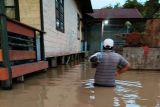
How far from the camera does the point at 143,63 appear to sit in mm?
9828

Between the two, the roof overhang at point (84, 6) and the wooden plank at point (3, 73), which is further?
the roof overhang at point (84, 6)

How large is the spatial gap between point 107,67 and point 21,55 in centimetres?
195

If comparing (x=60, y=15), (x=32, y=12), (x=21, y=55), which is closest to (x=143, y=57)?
(x=32, y=12)

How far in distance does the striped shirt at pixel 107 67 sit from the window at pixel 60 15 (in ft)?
18.5

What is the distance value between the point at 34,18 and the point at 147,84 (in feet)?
13.6

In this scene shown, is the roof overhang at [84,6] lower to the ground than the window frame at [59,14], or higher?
higher

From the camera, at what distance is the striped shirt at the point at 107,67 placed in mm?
5809

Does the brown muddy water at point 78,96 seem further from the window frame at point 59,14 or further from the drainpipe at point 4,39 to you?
the window frame at point 59,14

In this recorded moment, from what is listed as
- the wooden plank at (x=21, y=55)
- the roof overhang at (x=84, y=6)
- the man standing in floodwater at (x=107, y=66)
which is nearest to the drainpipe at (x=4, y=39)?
the wooden plank at (x=21, y=55)

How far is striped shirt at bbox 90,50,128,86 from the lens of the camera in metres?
5.81

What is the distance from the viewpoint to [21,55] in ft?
19.8

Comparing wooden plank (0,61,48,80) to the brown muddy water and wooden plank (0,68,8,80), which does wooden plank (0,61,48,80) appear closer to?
wooden plank (0,68,8,80)

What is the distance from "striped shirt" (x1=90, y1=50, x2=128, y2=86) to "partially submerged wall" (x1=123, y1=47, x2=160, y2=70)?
13.2 ft

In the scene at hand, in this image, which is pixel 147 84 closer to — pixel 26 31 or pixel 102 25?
pixel 26 31
